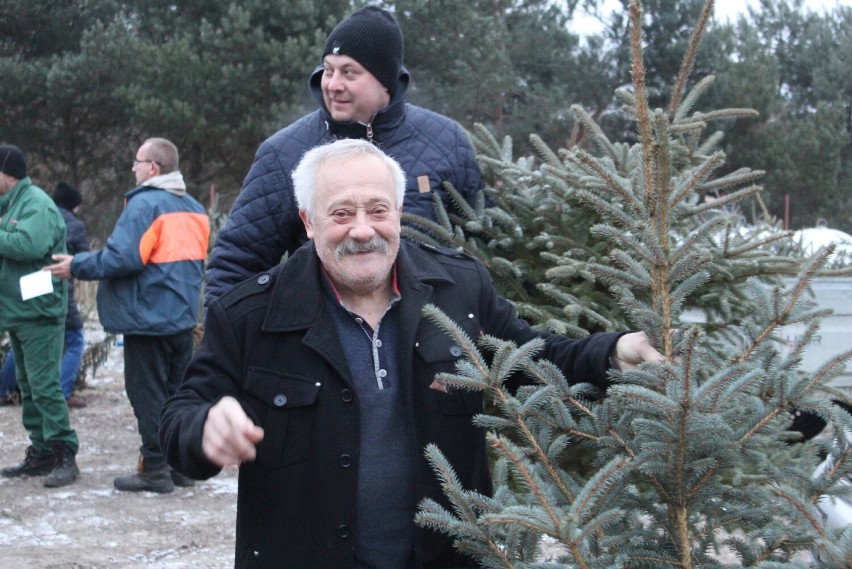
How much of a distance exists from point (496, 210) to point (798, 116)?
90.0ft

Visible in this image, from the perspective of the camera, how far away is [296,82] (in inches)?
825

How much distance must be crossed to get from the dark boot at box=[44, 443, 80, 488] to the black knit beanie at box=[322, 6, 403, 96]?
13.8ft

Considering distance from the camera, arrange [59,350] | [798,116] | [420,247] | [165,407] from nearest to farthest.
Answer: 1. [165,407]
2. [420,247]
3. [59,350]
4. [798,116]

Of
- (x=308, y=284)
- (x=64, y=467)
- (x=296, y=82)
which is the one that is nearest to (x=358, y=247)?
(x=308, y=284)

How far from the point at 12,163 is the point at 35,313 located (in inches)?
36.6

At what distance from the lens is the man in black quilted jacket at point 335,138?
10.9 ft

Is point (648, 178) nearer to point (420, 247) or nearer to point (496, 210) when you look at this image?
point (420, 247)

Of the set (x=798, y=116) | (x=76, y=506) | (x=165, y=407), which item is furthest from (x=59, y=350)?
(x=798, y=116)

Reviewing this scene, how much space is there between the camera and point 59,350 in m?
6.69

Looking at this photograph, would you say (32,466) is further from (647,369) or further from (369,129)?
(647,369)

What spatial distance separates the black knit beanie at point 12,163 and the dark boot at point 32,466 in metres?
1.72

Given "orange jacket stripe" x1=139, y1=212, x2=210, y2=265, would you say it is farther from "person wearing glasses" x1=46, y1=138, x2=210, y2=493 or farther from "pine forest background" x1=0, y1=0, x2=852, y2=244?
"pine forest background" x1=0, y1=0, x2=852, y2=244

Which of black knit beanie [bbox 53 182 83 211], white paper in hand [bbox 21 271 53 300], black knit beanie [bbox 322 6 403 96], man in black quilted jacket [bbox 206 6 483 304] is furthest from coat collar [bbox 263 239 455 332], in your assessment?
black knit beanie [bbox 53 182 83 211]

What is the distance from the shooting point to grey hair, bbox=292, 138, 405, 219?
2.43 meters
